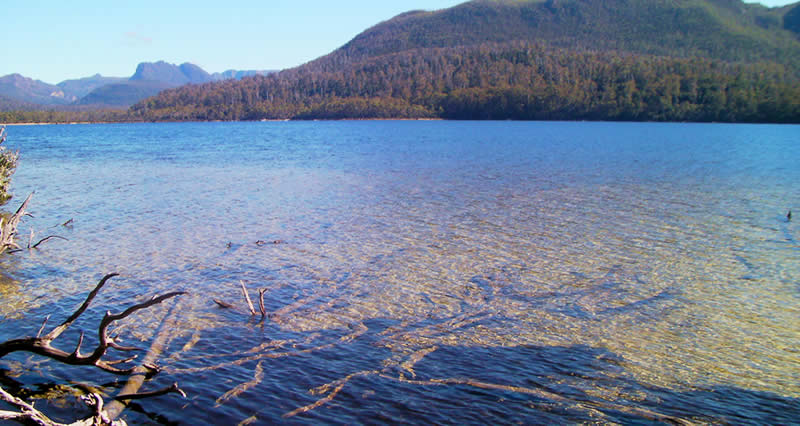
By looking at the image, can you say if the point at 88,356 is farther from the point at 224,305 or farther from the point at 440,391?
the point at 440,391

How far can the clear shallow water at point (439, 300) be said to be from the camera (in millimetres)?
6965

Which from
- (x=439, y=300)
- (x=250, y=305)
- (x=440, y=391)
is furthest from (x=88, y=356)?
(x=439, y=300)

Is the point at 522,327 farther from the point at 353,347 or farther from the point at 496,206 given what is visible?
the point at 496,206

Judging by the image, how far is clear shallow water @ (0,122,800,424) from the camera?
6.96 m

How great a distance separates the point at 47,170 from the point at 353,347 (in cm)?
3564

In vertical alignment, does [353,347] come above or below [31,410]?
below

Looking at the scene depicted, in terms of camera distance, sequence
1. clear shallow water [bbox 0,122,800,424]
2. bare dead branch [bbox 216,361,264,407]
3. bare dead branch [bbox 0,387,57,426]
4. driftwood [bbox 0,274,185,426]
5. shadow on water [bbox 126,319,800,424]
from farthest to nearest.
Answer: clear shallow water [bbox 0,122,800,424], bare dead branch [bbox 216,361,264,407], shadow on water [bbox 126,319,800,424], driftwood [bbox 0,274,185,426], bare dead branch [bbox 0,387,57,426]

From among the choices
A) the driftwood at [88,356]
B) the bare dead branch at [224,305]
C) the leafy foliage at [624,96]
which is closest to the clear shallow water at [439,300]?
the bare dead branch at [224,305]

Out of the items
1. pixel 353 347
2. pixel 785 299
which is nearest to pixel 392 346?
pixel 353 347

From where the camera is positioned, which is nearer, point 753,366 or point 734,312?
point 753,366

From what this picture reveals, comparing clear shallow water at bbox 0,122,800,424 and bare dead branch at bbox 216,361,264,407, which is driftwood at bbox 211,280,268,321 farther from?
bare dead branch at bbox 216,361,264,407

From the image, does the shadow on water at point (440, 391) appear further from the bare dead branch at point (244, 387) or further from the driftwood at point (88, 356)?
the driftwood at point (88, 356)

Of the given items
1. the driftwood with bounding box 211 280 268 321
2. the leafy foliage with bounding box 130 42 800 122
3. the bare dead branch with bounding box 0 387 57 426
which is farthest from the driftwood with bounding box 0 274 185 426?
the leafy foliage with bounding box 130 42 800 122

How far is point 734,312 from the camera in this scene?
10.3m
